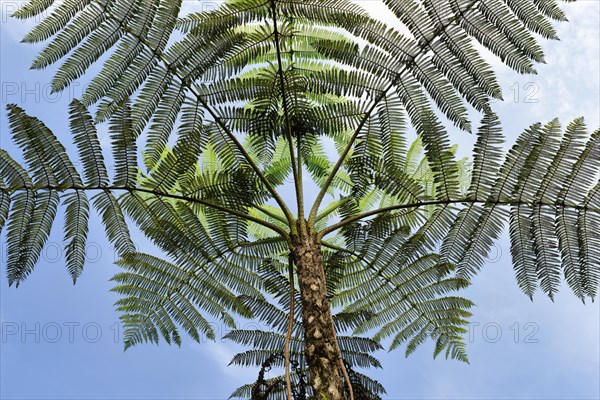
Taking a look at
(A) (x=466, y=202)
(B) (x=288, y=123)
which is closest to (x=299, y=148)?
(B) (x=288, y=123)

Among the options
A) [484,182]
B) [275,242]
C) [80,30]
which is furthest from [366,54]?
[80,30]

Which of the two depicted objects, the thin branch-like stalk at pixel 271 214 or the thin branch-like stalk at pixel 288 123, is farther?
the thin branch-like stalk at pixel 271 214

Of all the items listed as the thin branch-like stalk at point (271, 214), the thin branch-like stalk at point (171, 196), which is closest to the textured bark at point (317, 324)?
the thin branch-like stalk at point (171, 196)

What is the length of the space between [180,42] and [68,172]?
816 mm

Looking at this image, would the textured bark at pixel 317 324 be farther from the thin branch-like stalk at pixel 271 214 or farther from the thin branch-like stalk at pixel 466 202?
the thin branch-like stalk at pixel 271 214

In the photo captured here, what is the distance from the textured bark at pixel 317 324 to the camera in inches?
79.9

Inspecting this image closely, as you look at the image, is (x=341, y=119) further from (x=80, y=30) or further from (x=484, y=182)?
(x=80, y=30)

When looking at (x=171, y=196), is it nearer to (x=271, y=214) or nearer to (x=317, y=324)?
(x=271, y=214)

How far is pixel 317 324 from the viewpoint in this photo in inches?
86.1

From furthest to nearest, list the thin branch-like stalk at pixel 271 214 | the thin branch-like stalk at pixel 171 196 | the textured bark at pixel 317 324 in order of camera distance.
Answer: the thin branch-like stalk at pixel 271 214
the thin branch-like stalk at pixel 171 196
the textured bark at pixel 317 324

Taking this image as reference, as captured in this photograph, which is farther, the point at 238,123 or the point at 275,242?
the point at 275,242

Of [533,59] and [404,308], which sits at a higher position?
[533,59]

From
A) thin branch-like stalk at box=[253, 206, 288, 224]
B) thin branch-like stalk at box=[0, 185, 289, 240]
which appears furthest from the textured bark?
thin branch-like stalk at box=[253, 206, 288, 224]

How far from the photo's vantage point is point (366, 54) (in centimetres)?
275
